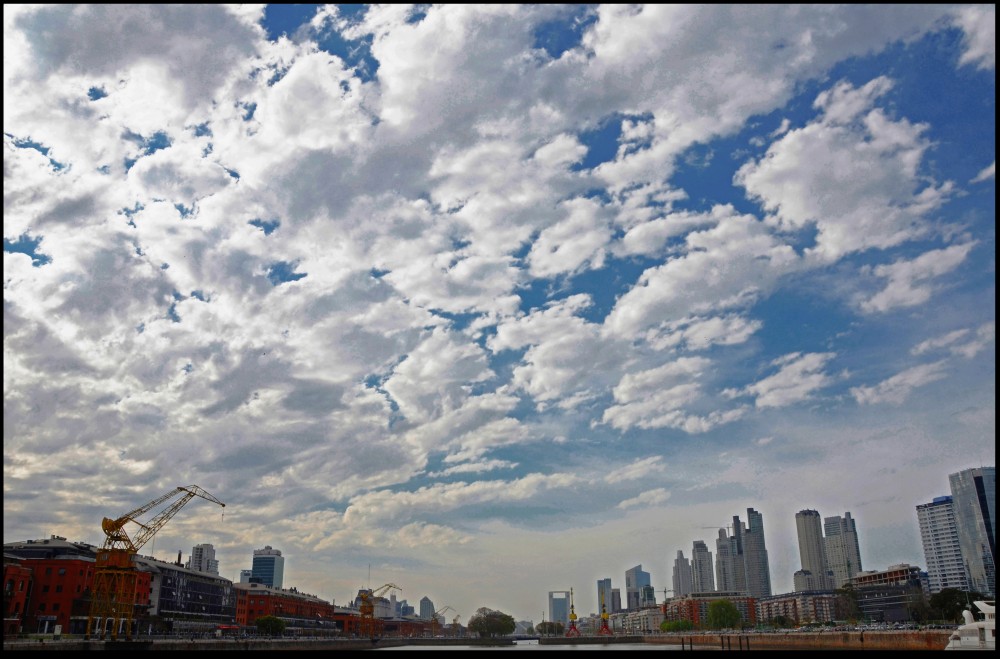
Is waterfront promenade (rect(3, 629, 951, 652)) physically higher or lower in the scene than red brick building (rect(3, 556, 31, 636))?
lower

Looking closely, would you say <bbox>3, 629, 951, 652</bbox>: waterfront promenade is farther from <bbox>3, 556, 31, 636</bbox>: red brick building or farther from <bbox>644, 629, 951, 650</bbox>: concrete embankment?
<bbox>3, 556, 31, 636</bbox>: red brick building

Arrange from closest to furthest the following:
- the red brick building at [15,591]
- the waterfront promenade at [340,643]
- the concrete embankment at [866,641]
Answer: the waterfront promenade at [340,643]
the red brick building at [15,591]
the concrete embankment at [866,641]

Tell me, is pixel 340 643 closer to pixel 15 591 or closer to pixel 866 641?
pixel 15 591

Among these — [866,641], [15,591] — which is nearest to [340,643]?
[15,591]

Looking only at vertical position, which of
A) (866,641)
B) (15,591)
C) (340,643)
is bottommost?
(866,641)

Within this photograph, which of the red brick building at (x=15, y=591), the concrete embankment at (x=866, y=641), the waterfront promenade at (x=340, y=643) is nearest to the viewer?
the waterfront promenade at (x=340, y=643)

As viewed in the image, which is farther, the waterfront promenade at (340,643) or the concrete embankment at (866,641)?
the concrete embankment at (866,641)

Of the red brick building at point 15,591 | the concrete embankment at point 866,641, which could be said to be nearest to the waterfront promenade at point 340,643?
the concrete embankment at point 866,641

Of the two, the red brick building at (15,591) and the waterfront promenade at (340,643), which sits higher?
the red brick building at (15,591)

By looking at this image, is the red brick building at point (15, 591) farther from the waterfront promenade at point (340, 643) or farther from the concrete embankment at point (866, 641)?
the concrete embankment at point (866, 641)

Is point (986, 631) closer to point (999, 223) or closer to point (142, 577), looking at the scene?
point (999, 223)

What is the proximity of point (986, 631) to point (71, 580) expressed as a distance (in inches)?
6079

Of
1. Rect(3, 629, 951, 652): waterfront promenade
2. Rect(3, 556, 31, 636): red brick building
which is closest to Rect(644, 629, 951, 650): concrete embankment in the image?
Rect(3, 629, 951, 652): waterfront promenade
